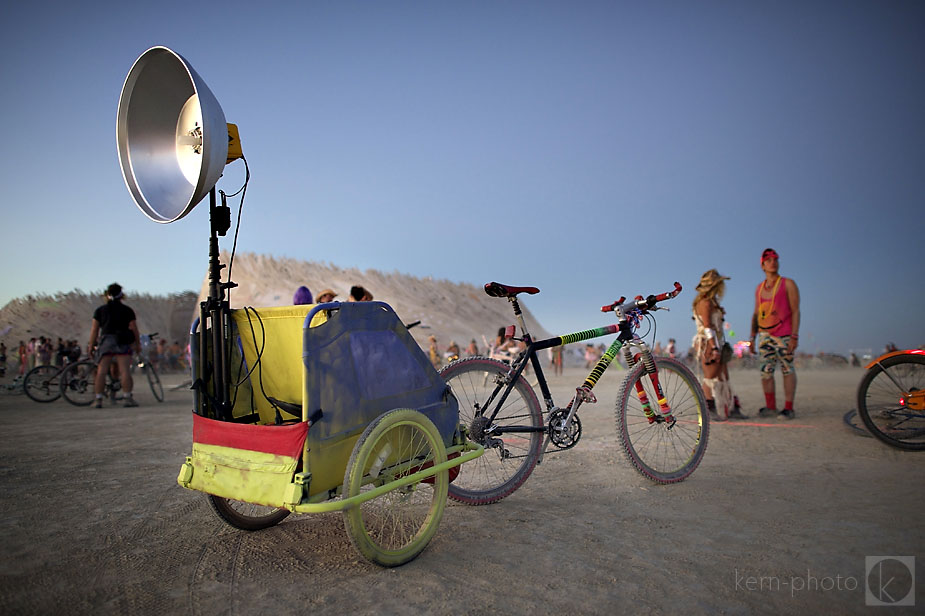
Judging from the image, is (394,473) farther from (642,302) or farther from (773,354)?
(773,354)

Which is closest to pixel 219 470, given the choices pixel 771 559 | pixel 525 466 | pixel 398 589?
pixel 398 589

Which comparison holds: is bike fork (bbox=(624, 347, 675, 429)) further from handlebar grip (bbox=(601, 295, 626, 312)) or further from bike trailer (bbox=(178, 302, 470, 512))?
bike trailer (bbox=(178, 302, 470, 512))

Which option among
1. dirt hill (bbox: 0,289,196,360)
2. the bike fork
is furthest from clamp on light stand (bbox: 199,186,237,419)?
dirt hill (bbox: 0,289,196,360)

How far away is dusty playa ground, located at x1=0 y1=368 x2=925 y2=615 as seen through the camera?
205cm

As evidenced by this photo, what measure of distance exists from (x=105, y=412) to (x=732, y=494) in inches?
341

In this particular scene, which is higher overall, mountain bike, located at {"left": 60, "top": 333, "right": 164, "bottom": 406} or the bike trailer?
the bike trailer

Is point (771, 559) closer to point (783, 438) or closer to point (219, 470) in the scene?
point (219, 470)

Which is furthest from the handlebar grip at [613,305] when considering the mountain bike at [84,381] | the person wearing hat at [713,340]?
the mountain bike at [84,381]

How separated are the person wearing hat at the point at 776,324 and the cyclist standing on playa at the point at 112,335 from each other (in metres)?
9.15

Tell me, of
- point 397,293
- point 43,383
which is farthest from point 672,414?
point 397,293

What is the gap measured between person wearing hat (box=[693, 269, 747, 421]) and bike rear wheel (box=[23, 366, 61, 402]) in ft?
35.5

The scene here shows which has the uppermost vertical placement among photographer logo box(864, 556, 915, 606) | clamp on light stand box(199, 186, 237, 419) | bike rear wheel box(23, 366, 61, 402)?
clamp on light stand box(199, 186, 237, 419)

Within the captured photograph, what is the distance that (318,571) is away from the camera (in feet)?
7.58

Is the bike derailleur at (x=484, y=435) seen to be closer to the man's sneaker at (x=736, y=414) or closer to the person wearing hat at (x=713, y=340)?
the person wearing hat at (x=713, y=340)
